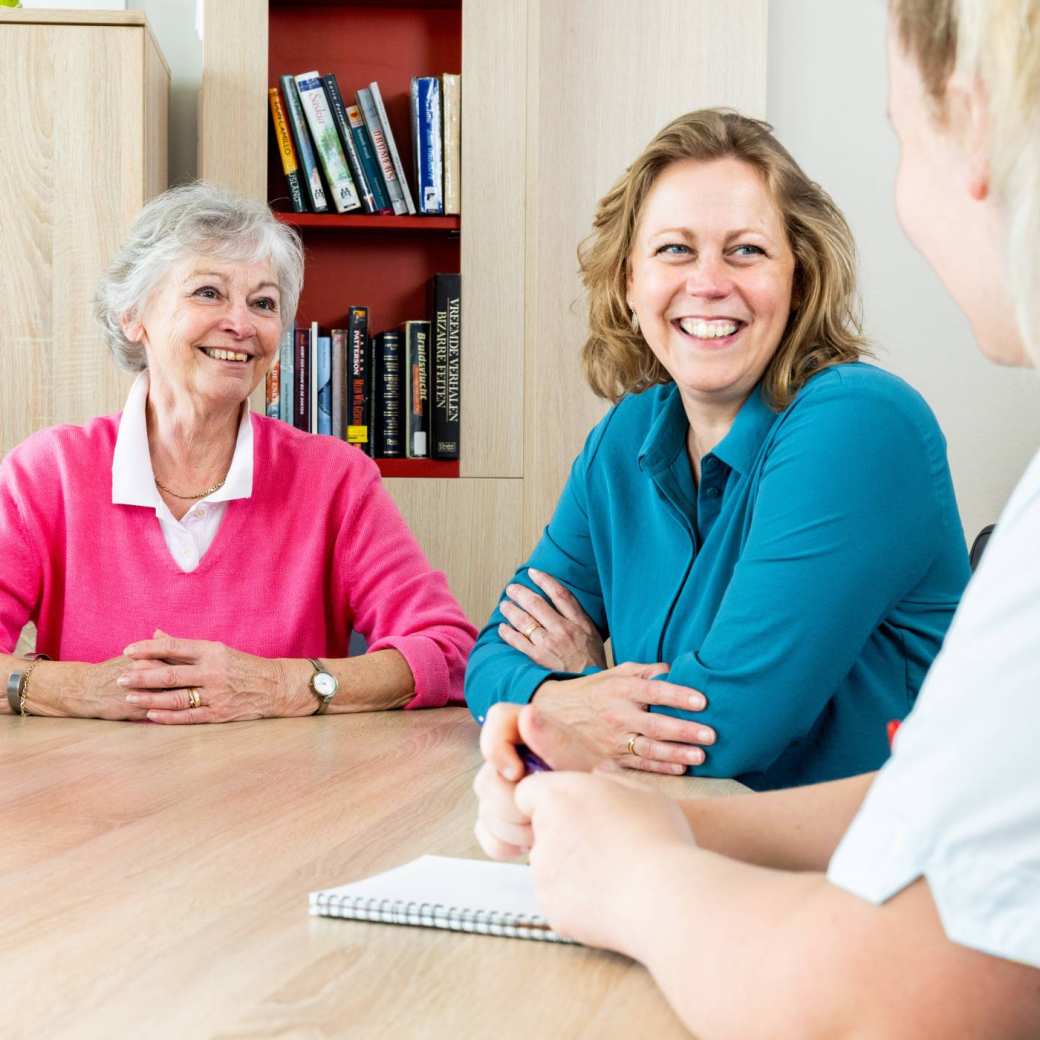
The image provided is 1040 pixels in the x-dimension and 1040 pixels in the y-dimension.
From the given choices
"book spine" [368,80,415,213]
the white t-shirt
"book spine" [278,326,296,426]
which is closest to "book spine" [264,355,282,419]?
"book spine" [278,326,296,426]

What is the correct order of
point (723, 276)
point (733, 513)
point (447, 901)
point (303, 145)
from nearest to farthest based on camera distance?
point (447, 901), point (733, 513), point (723, 276), point (303, 145)

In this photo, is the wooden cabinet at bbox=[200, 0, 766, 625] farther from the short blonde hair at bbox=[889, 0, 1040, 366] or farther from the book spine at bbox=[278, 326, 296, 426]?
the short blonde hair at bbox=[889, 0, 1040, 366]

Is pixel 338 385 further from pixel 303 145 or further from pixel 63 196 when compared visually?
pixel 63 196

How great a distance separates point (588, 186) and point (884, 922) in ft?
7.68

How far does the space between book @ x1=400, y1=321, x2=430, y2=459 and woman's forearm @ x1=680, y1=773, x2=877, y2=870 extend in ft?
6.46

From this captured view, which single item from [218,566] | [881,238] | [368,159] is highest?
[368,159]

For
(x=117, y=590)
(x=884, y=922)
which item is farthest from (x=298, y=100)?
(x=884, y=922)

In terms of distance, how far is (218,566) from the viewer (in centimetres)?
206

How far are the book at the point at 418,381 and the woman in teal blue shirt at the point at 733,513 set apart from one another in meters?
0.76

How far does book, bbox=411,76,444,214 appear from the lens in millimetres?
2713

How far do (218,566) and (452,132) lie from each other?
3.75 feet

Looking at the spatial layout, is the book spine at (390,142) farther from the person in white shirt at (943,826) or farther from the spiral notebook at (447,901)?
the person in white shirt at (943,826)

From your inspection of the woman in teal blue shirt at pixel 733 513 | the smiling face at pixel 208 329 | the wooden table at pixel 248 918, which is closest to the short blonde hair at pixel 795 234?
the woman in teal blue shirt at pixel 733 513

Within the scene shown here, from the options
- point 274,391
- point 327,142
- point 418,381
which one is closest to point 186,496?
point 274,391
